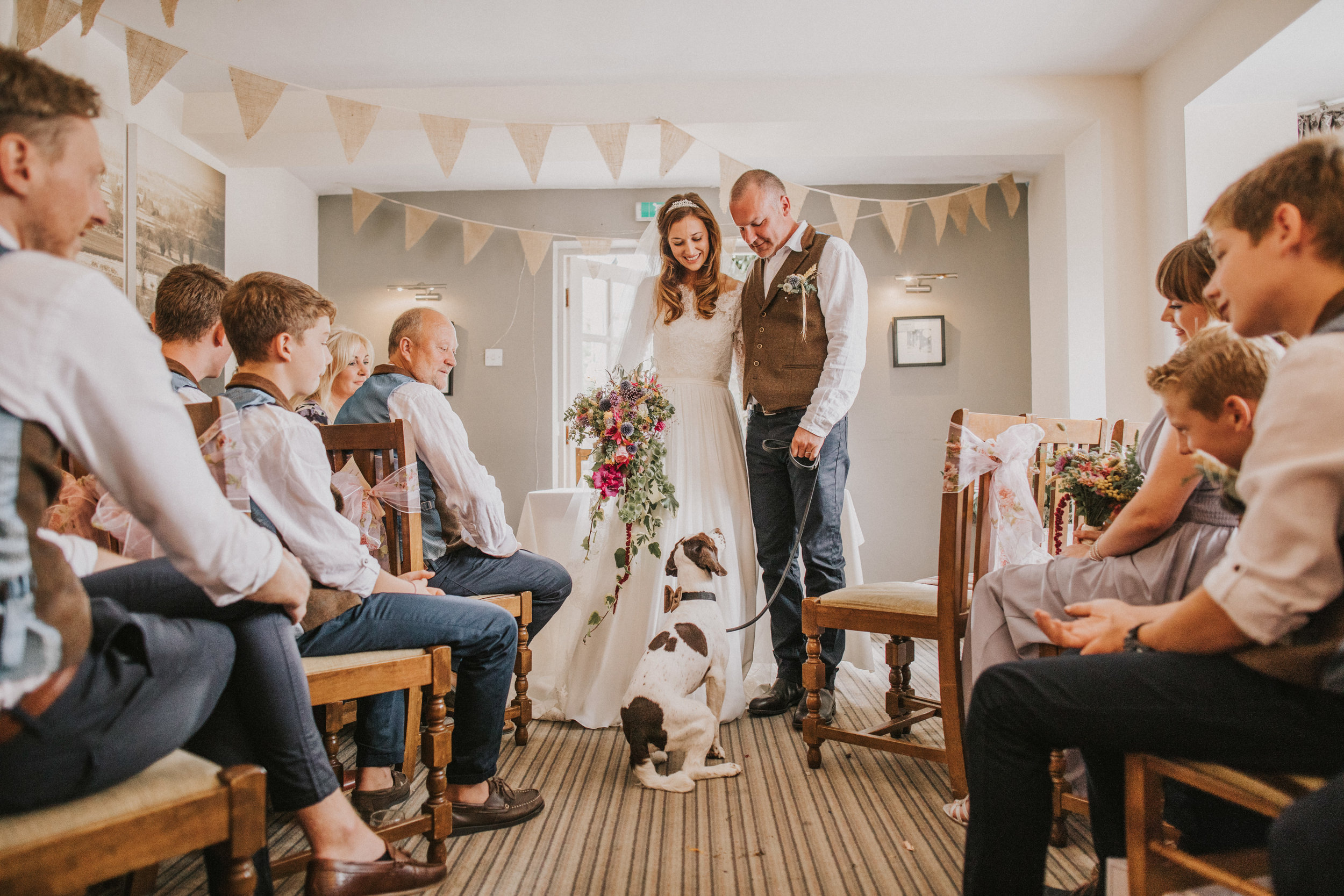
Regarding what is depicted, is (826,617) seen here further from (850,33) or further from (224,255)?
(224,255)

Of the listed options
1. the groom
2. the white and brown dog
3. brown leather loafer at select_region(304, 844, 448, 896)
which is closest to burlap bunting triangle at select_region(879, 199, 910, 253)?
the groom

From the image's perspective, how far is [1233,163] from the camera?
3.78 meters

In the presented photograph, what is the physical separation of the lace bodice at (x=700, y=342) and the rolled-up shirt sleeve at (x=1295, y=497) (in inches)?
80.8

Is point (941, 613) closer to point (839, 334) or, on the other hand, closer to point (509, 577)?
point (839, 334)

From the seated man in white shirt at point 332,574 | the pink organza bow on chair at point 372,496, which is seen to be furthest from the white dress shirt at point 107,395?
the pink organza bow on chair at point 372,496

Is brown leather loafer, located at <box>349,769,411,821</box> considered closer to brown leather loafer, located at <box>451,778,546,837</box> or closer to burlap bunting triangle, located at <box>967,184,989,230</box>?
brown leather loafer, located at <box>451,778,546,837</box>

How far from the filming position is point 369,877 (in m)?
1.30

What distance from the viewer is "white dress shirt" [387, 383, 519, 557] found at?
7.14 ft

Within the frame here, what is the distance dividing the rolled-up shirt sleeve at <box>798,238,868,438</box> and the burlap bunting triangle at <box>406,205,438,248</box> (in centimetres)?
329

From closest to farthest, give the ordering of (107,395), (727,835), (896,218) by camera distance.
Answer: (107,395), (727,835), (896,218)

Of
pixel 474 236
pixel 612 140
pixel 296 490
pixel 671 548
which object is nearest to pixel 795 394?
pixel 671 548

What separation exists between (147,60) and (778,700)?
3434mm

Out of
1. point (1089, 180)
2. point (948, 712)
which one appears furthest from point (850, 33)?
point (948, 712)

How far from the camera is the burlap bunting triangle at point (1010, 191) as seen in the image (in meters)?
4.95
